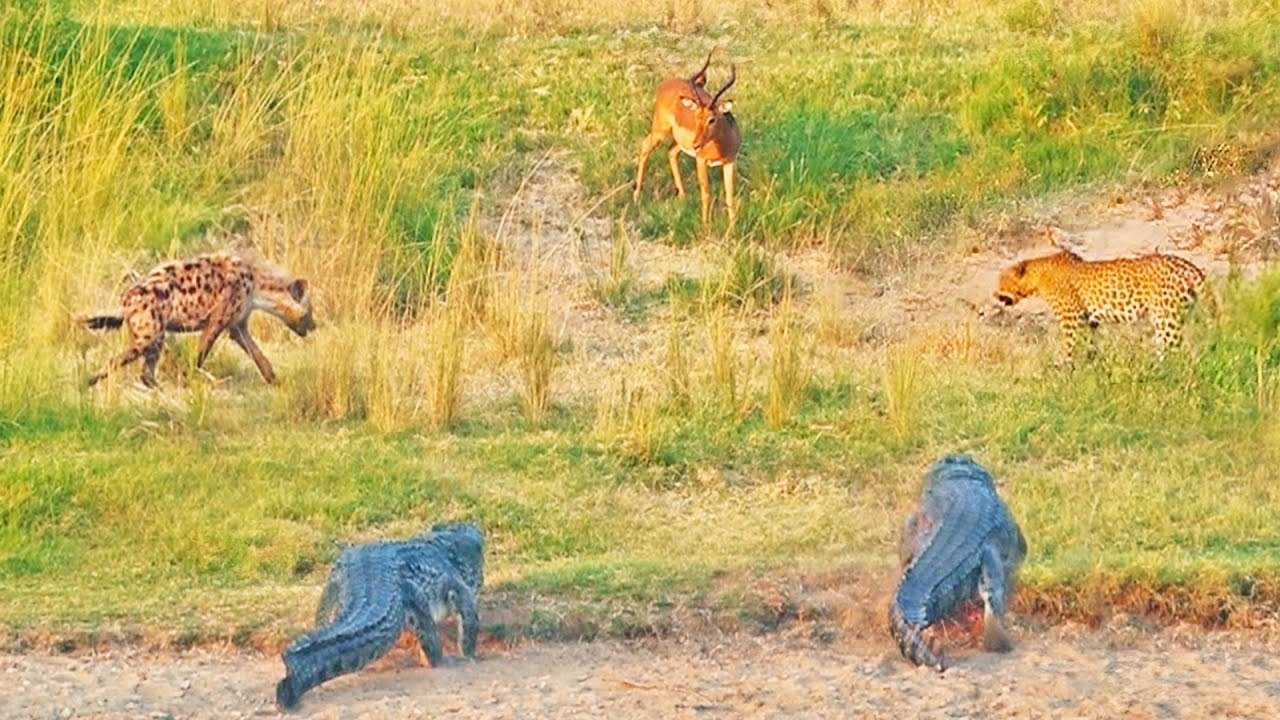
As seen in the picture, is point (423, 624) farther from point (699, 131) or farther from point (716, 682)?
point (699, 131)

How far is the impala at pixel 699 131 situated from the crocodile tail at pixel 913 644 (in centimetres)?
557

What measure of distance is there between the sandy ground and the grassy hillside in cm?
31

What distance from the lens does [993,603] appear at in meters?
7.06

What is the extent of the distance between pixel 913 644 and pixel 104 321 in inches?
178

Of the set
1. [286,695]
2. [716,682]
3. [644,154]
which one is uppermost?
[644,154]

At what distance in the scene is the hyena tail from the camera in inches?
399

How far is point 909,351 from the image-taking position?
10.2 meters

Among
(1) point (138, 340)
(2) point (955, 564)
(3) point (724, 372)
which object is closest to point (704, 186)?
(3) point (724, 372)

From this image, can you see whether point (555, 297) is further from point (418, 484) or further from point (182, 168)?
point (418, 484)

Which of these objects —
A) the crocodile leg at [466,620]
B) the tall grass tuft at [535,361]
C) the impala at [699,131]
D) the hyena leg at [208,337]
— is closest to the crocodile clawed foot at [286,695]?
the crocodile leg at [466,620]

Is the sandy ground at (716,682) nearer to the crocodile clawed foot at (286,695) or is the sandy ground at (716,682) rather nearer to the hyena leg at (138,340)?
the crocodile clawed foot at (286,695)

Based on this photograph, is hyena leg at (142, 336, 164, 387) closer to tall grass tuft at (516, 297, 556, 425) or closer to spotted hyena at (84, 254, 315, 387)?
spotted hyena at (84, 254, 315, 387)

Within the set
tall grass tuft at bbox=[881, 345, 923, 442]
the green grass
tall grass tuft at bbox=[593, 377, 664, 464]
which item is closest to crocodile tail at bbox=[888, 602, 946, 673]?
the green grass

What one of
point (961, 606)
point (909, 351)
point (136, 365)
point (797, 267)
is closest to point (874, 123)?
point (797, 267)
